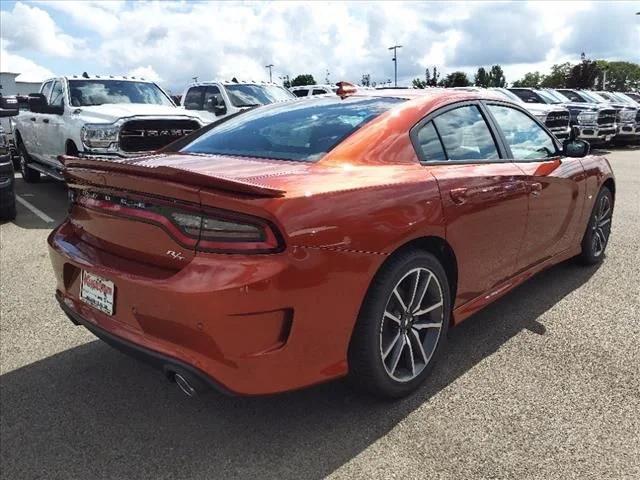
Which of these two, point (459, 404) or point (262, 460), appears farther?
point (459, 404)

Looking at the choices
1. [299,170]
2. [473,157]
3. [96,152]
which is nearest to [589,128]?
[96,152]

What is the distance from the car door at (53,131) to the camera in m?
8.70

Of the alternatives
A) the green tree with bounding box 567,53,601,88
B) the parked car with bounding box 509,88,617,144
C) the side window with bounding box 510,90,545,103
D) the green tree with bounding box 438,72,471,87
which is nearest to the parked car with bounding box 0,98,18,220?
the side window with bounding box 510,90,545,103

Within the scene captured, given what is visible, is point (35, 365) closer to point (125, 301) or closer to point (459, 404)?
point (125, 301)

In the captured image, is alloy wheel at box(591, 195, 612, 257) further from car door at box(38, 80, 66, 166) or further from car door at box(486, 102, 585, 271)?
car door at box(38, 80, 66, 166)

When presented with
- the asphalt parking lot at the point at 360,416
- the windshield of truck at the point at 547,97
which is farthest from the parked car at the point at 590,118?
the asphalt parking lot at the point at 360,416

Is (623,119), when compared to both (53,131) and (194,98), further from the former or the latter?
(53,131)

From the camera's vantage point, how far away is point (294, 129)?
3135mm

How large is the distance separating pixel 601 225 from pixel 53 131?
790 cm

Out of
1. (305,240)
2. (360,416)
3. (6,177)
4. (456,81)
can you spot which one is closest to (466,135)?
(305,240)

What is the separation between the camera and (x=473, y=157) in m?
3.34

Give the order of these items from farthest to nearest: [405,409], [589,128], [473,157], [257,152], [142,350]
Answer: [589,128], [473,157], [257,152], [405,409], [142,350]

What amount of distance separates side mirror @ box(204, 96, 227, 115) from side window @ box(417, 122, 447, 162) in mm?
9334

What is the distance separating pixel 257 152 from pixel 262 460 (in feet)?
5.00
